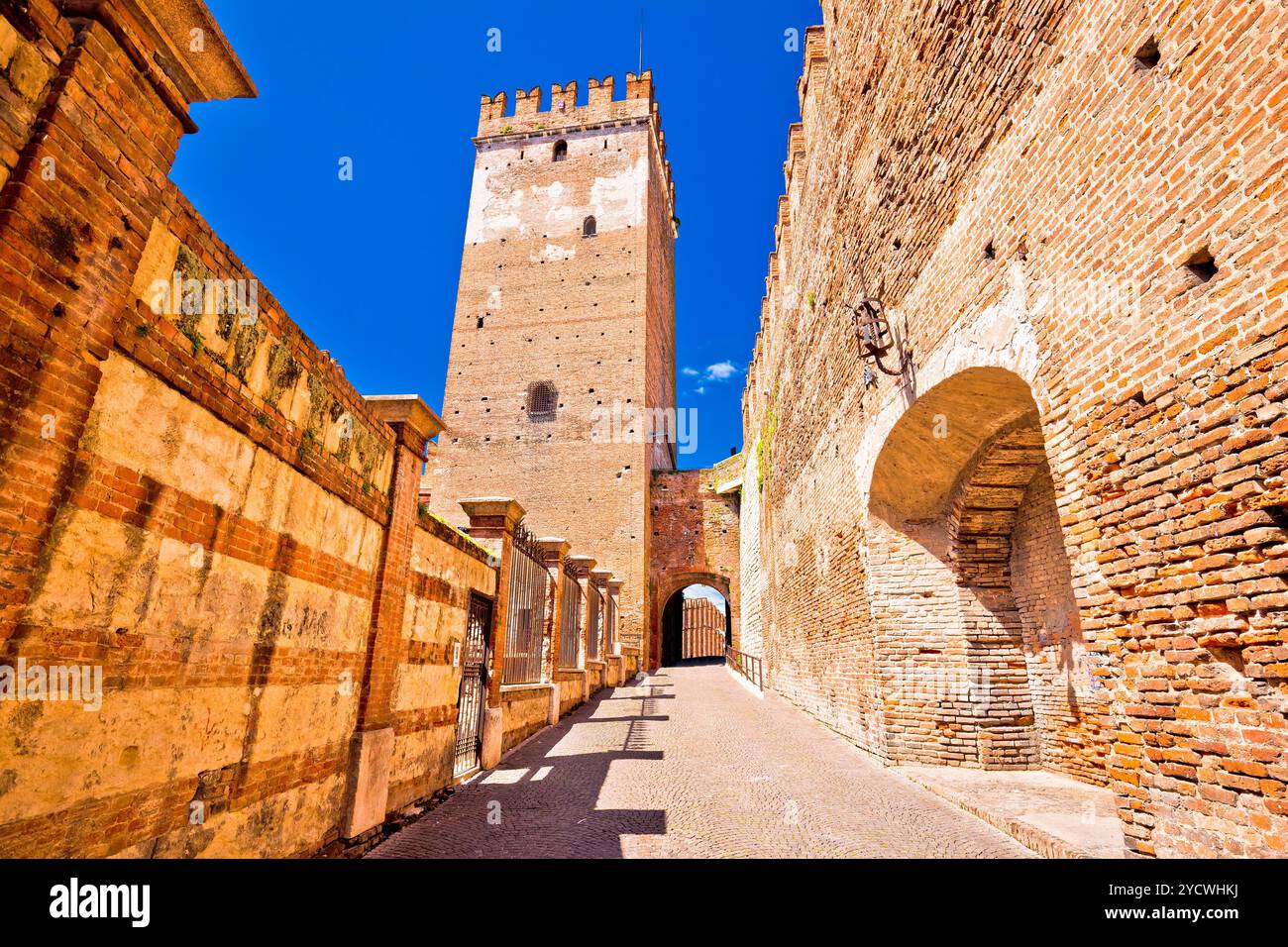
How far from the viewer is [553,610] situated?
10.6m

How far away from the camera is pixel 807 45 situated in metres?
11.1

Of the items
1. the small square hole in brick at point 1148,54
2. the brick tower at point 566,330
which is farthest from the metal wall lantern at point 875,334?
the brick tower at point 566,330

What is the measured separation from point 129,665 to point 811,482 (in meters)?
10.4

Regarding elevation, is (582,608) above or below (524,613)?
above

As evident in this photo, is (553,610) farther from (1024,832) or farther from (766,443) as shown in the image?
(766,443)

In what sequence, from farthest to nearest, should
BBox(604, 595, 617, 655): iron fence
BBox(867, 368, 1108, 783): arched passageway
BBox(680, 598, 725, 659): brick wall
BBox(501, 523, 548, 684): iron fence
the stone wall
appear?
BBox(680, 598, 725, 659): brick wall < BBox(604, 595, 617, 655): iron fence < BBox(501, 523, 548, 684): iron fence < BBox(867, 368, 1108, 783): arched passageway < the stone wall

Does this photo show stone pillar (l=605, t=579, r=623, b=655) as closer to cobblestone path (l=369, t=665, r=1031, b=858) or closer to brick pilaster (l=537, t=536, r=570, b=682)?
brick pilaster (l=537, t=536, r=570, b=682)

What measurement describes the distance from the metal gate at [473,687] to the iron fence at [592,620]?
254 inches

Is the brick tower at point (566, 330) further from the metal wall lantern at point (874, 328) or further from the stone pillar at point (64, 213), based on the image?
the stone pillar at point (64, 213)

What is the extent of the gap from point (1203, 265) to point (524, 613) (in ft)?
26.3

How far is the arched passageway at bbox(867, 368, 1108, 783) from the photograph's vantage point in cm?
645

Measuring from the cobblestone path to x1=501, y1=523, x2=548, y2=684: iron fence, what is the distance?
1.03m

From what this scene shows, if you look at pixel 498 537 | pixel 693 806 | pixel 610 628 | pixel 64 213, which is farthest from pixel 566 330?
pixel 64 213

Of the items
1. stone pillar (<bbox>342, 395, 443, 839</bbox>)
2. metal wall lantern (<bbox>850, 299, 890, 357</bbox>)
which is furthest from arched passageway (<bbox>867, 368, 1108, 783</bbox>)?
stone pillar (<bbox>342, 395, 443, 839</bbox>)
